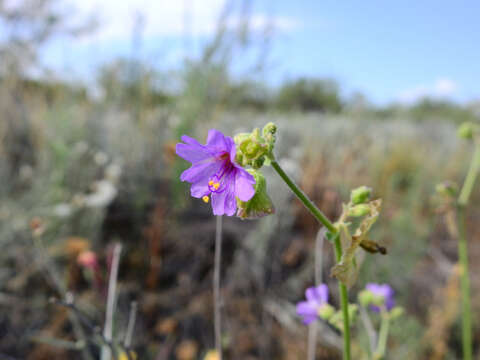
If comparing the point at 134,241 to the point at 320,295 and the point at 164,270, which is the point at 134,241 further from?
the point at 320,295

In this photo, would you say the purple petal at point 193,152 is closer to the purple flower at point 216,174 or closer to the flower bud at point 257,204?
the purple flower at point 216,174

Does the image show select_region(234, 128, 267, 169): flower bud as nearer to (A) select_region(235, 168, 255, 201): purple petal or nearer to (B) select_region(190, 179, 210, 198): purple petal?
(A) select_region(235, 168, 255, 201): purple petal

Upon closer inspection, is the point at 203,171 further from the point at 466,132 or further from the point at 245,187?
the point at 466,132

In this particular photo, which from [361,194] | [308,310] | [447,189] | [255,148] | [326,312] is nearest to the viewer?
[255,148]

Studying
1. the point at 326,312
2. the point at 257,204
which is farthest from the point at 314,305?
the point at 257,204

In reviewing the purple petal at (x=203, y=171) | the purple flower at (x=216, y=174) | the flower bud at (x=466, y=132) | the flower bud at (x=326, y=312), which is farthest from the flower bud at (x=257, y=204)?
the flower bud at (x=466, y=132)

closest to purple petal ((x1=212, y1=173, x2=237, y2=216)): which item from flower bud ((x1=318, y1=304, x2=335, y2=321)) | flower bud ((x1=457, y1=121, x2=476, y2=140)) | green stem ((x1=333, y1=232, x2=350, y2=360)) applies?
green stem ((x1=333, y1=232, x2=350, y2=360))
